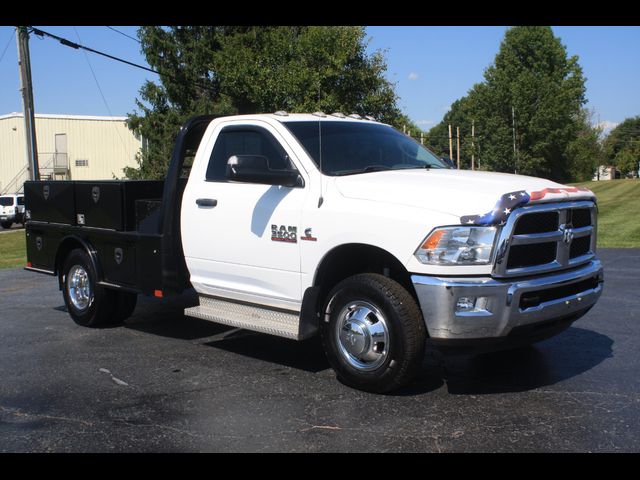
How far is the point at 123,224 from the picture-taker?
7.27m

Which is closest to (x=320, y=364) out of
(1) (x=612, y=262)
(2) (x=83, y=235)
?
(2) (x=83, y=235)

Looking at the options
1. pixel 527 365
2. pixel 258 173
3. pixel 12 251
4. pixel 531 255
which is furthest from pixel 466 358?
pixel 12 251

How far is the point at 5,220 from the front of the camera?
34875 millimetres

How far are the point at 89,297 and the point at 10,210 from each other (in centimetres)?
3000

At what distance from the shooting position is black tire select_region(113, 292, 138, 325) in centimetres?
796

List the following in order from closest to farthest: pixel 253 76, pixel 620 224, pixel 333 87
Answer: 1. pixel 620 224
2. pixel 333 87
3. pixel 253 76

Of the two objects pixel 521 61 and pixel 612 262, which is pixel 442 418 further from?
pixel 521 61

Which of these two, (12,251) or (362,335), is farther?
(12,251)

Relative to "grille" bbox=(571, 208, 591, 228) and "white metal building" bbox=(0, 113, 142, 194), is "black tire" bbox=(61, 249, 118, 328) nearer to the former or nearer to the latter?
"grille" bbox=(571, 208, 591, 228)

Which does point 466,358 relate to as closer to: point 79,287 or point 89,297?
point 89,297

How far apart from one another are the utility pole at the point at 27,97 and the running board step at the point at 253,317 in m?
17.9

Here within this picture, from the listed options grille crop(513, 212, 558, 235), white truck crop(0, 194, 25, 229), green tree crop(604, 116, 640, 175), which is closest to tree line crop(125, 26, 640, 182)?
white truck crop(0, 194, 25, 229)

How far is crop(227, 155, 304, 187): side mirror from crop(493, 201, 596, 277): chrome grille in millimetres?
1766
